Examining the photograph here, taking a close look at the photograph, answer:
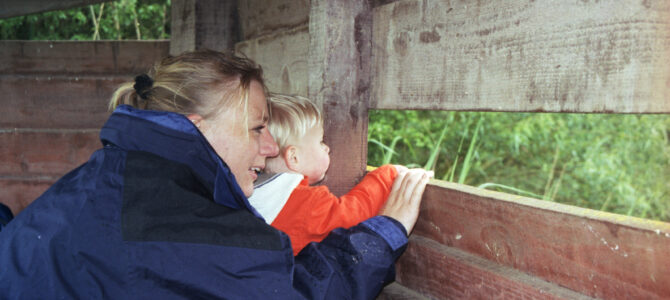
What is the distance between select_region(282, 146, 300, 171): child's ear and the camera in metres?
2.03

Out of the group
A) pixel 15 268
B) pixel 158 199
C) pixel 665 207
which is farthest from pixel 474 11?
pixel 665 207

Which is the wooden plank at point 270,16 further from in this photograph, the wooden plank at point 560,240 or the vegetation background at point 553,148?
the vegetation background at point 553,148

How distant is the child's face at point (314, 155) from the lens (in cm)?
192

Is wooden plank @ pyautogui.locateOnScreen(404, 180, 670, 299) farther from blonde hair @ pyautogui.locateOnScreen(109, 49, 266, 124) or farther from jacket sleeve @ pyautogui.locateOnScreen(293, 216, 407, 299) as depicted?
blonde hair @ pyautogui.locateOnScreen(109, 49, 266, 124)

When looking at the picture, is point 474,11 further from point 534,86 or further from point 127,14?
point 127,14

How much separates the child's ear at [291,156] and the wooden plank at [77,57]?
1.78 m

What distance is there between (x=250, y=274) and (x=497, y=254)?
0.66 m

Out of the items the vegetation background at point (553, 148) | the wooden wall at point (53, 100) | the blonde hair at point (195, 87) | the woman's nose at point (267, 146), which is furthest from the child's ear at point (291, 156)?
the vegetation background at point (553, 148)

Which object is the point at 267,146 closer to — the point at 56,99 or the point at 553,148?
the point at 56,99

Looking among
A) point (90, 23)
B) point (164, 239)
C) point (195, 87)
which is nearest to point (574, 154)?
point (195, 87)

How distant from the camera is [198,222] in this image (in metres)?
1.18

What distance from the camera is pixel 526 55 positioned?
126cm

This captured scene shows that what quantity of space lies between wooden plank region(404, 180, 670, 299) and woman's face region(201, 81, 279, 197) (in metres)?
0.55

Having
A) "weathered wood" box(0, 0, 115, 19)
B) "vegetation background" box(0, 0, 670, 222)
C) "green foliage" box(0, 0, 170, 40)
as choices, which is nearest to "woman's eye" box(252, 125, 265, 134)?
"weathered wood" box(0, 0, 115, 19)
